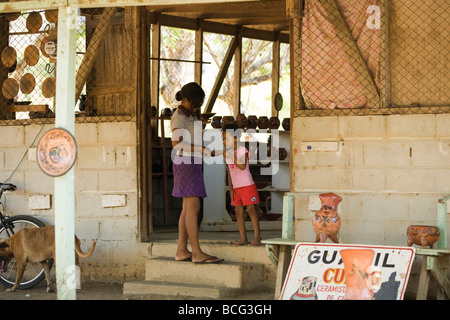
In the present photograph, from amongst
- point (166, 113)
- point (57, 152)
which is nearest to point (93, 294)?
point (57, 152)

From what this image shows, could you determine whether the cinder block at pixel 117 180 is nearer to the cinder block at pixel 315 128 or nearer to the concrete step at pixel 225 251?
the concrete step at pixel 225 251

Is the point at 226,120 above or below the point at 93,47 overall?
below

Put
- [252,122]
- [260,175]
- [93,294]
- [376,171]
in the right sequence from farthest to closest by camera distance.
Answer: [260,175] < [252,122] < [93,294] < [376,171]

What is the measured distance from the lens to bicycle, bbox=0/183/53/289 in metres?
8.45

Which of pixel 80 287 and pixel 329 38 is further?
pixel 80 287

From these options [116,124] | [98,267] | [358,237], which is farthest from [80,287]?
[358,237]

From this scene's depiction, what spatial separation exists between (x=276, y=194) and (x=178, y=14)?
2905 mm

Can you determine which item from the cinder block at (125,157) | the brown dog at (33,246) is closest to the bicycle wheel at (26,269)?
the brown dog at (33,246)

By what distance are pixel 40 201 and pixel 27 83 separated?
1.41 metres

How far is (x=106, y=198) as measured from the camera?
27.9ft

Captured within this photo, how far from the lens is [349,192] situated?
7.54 metres

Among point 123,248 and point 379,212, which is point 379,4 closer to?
point 379,212

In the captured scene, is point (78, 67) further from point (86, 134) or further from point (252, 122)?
point (252, 122)

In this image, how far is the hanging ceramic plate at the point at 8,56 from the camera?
30.0ft
